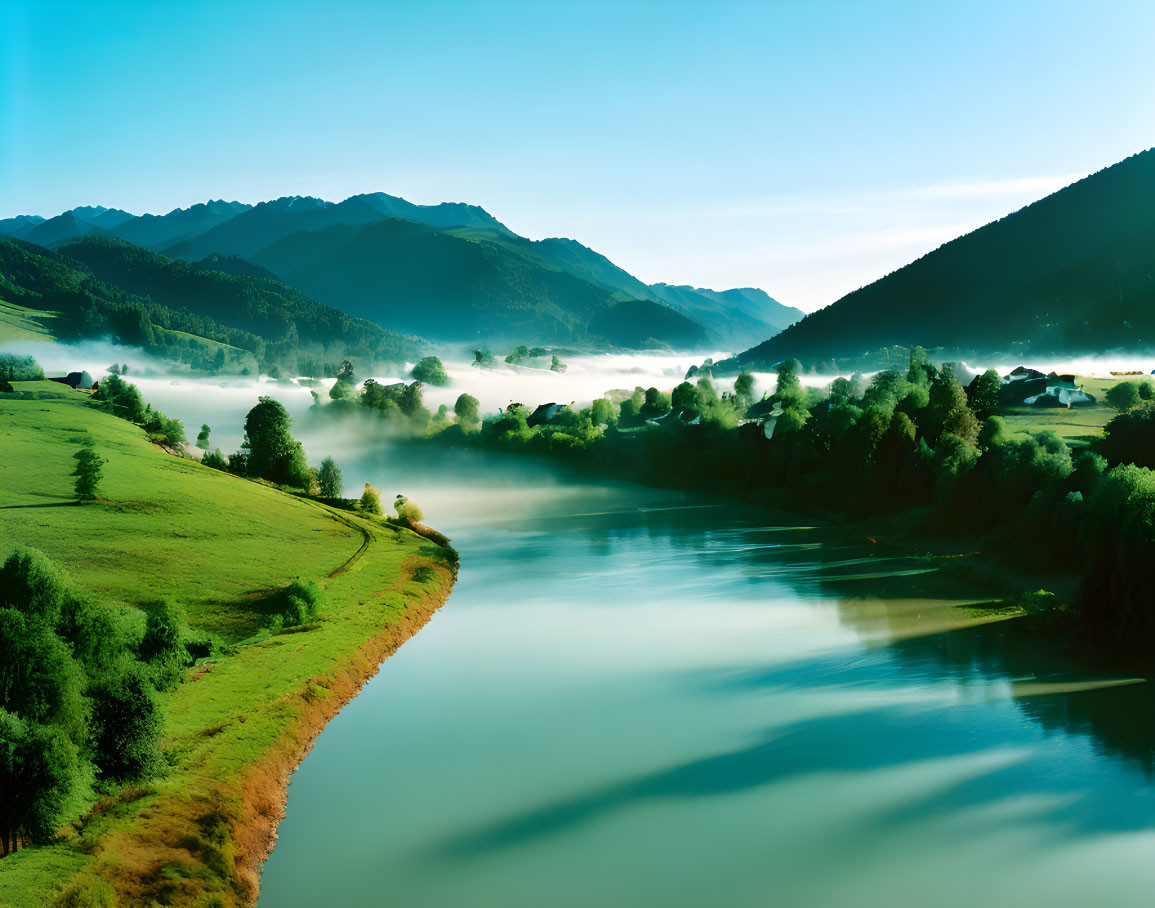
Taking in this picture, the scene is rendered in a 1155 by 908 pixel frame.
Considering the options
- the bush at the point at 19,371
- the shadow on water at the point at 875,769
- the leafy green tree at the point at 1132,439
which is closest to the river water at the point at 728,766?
the shadow on water at the point at 875,769

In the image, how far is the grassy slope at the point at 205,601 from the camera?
704 inches

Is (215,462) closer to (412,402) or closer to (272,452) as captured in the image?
(272,452)

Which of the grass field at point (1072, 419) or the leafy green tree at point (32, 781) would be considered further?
the grass field at point (1072, 419)

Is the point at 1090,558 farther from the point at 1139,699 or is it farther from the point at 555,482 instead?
the point at 555,482

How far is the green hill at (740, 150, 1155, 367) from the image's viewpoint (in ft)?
290

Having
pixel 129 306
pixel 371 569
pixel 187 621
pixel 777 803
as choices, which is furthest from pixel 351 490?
pixel 129 306

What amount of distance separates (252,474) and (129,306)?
122698 millimetres

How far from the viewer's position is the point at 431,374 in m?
166

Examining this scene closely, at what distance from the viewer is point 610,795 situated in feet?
74.5

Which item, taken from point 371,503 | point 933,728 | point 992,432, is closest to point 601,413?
point 371,503

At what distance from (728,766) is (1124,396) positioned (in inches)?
1993

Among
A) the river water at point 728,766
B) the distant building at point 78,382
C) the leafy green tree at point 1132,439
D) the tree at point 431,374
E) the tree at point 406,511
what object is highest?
the tree at point 431,374

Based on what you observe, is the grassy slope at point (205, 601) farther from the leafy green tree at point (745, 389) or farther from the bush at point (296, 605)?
the leafy green tree at point (745, 389)

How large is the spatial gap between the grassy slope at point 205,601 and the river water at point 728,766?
145cm
